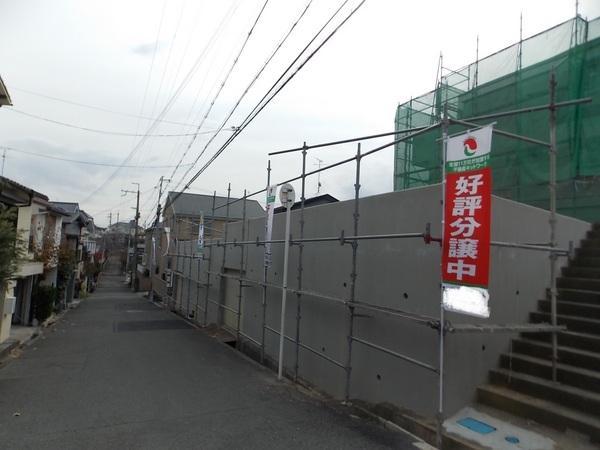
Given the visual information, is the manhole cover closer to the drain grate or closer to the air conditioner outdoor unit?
the drain grate

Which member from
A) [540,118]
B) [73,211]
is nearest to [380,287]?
[540,118]

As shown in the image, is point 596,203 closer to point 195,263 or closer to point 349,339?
point 349,339

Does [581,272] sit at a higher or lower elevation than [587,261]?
lower

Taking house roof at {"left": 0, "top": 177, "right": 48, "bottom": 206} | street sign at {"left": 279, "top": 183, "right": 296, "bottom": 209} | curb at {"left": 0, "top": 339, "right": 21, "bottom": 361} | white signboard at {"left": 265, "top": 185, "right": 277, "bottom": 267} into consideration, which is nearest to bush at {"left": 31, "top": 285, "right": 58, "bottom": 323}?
curb at {"left": 0, "top": 339, "right": 21, "bottom": 361}

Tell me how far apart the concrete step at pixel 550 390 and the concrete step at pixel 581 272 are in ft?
7.45

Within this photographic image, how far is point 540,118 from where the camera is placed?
9.03 metres

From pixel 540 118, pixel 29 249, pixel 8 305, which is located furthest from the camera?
pixel 29 249

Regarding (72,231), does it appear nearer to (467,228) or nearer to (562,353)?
(467,228)

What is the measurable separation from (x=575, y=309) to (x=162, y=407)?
5885 millimetres

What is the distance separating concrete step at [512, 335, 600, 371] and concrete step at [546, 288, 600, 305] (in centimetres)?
98

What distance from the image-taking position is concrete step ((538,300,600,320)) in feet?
17.8

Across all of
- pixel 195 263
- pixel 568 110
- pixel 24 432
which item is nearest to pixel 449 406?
pixel 24 432

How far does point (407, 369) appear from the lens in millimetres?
5398

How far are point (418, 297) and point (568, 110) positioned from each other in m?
6.09
